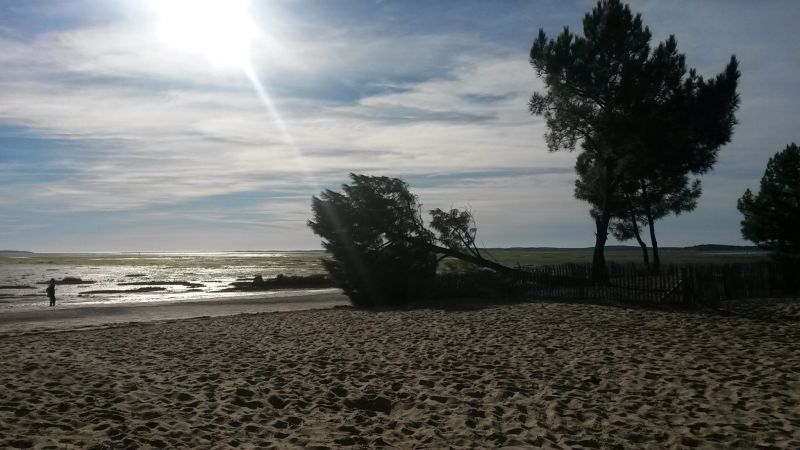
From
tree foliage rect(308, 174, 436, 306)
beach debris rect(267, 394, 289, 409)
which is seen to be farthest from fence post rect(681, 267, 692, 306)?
beach debris rect(267, 394, 289, 409)

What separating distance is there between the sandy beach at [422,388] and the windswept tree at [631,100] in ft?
33.5

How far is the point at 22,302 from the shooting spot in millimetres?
33938

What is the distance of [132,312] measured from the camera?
27484 mm

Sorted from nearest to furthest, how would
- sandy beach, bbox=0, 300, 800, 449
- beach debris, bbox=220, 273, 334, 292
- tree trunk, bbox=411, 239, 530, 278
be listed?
sandy beach, bbox=0, 300, 800, 449 → tree trunk, bbox=411, 239, 530, 278 → beach debris, bbox=220, 273, 334, 292

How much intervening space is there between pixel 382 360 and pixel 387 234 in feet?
46.4

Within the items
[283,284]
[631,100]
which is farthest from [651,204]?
[283,284]

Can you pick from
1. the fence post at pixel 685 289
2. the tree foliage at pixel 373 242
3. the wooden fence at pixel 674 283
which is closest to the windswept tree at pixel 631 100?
the wooden fence at pixel 674 283

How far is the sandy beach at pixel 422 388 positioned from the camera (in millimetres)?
6750

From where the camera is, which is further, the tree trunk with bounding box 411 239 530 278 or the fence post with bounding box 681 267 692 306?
the tree trunk with bounding box 411 239 530 278

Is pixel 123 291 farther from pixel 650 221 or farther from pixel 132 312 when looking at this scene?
pixel 650 221

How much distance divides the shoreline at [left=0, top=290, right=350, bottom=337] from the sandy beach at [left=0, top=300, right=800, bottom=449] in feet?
26.6

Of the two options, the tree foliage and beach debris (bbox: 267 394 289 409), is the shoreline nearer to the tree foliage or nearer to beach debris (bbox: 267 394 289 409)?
the tree foliage

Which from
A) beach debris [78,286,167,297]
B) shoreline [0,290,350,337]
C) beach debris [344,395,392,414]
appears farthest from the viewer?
beach debris [78,286,167,297]

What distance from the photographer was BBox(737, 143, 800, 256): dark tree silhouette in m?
29.1
